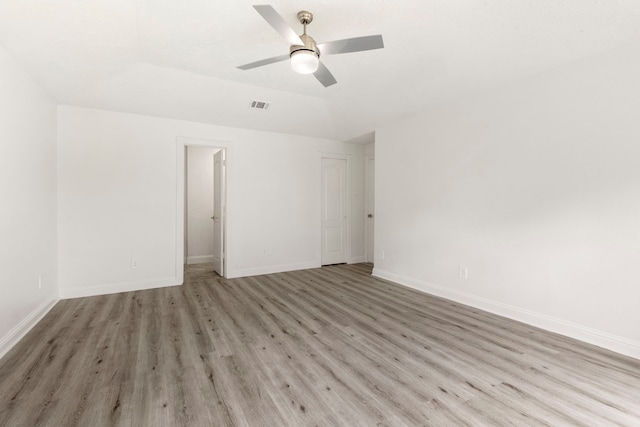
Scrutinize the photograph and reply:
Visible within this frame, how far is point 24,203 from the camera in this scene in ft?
9.50

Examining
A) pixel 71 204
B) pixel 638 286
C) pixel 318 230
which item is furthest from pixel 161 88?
pixel 638 286

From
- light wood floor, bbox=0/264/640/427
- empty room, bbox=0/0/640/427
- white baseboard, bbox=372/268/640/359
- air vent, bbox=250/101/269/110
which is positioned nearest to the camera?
light wood floor, bbox=0/264/640/427

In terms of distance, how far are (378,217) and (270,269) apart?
215 cm

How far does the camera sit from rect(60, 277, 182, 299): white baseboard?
3.94 m

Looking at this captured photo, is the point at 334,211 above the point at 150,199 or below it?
below

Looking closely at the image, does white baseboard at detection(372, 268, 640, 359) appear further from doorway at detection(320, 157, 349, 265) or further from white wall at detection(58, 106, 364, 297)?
white wall at detection(58, 106, 364, 297)

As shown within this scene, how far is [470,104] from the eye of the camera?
367cm

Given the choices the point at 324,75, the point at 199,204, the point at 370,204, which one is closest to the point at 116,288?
the point at 199,204

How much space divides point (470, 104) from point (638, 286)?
7.97ft

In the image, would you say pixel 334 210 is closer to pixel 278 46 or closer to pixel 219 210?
pixel 219 210

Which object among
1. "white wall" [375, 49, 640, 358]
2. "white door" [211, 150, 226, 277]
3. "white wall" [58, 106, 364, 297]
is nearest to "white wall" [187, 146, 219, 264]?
"white door" [211, 150, 226, 277]

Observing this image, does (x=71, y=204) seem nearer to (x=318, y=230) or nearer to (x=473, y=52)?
(x=318, y=230)

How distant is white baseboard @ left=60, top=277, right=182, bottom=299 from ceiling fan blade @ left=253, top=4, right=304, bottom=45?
3.91 metres

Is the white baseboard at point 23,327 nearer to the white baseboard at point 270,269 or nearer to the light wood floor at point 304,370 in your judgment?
the light wood floor at point 304,370
